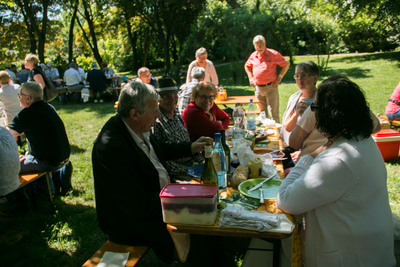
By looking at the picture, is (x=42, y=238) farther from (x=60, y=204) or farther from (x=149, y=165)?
(x=149, y=165)

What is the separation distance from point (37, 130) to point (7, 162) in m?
0.73

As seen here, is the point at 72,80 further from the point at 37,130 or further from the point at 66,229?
the point at 66,229

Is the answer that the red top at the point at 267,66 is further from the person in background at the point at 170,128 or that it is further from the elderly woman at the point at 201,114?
the person in background at the point at 170,128

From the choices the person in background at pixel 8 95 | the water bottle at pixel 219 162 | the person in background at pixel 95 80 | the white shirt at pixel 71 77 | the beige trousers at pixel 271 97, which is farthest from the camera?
the white shirt at pixel 71 77

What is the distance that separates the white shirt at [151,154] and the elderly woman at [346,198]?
3.28ft

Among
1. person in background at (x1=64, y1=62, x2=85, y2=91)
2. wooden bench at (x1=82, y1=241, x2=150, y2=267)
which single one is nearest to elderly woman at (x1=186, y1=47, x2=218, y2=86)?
wooden bench at (x1=82, y1=241, x2=150, y2=267)

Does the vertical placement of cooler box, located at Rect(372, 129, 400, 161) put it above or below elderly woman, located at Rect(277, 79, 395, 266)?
below

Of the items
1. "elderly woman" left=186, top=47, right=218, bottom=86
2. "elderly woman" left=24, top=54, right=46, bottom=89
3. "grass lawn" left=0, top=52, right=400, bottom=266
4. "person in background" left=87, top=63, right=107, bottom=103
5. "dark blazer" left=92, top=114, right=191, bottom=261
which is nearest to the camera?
"dark blazer" left=92, top=114, right=191, bottom=261

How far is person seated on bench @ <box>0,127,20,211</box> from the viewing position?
3.07 m

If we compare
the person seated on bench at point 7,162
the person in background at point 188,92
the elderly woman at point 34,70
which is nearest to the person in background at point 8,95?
the elderly woman at point 34,70

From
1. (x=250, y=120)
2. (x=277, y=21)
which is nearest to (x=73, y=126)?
(x=250, y=120)

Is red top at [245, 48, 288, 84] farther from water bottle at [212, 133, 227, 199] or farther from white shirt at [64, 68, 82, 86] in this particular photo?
white shirt at [64, 68, 82, 86]

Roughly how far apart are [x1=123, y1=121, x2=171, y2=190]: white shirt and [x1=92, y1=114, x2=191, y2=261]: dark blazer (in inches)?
3.4

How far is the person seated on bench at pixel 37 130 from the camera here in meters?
3.71
